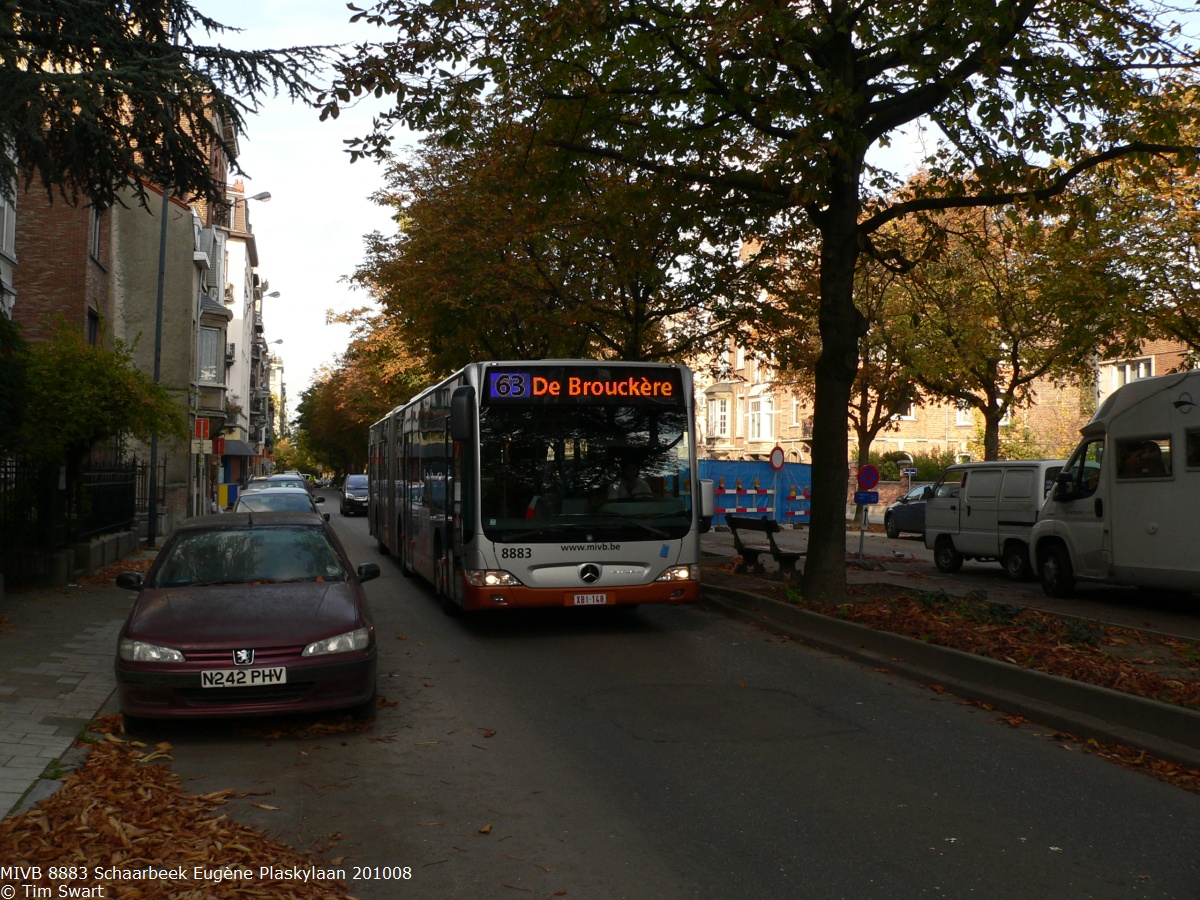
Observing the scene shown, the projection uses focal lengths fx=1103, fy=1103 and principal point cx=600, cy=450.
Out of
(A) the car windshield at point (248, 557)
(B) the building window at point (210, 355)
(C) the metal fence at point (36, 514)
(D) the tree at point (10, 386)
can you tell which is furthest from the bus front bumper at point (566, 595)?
(B) the building window at point (210, 355)

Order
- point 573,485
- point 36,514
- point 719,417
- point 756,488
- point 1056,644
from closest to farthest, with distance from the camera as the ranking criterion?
1. point 1056,644
2. point 573,485
3. point 36,514
4. point 756,488
5. point 719,417

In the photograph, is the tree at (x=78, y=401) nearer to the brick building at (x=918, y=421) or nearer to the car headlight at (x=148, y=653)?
the car headlight at (x=148, y=653)

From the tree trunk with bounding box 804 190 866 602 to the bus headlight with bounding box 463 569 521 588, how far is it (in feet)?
12.8

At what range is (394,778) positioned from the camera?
6.53 meters

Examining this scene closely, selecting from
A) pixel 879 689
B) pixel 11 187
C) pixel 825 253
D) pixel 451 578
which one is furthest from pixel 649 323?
pixel 879 689

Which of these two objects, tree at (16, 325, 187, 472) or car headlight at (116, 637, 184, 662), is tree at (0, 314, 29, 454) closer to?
tree at (16, 325, 187, 472)

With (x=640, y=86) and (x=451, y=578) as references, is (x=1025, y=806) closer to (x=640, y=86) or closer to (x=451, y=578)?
(x=451, y=578)

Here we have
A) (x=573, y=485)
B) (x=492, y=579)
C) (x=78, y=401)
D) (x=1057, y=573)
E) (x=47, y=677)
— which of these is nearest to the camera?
(x=47, y=677)

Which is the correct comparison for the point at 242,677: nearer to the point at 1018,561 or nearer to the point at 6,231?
the point at 1018,561

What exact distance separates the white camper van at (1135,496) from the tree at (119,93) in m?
11.6

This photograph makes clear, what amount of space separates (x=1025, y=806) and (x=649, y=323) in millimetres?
18371

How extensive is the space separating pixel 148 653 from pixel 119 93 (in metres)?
8.08

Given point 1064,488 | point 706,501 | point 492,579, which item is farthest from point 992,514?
point 492,579

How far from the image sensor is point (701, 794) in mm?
6156
